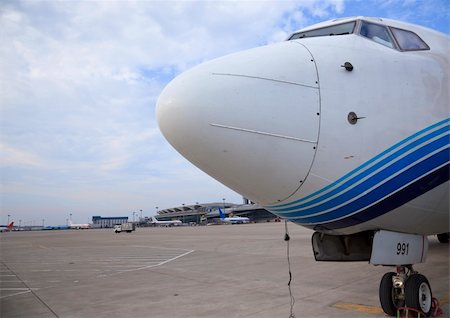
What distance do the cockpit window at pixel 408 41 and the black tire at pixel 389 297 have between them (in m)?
3.21

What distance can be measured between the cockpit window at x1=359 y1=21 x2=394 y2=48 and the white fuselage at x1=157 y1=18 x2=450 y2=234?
0.12m

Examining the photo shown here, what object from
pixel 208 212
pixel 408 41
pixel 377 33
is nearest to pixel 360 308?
pixel 408 41

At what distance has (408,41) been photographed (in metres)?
4.85

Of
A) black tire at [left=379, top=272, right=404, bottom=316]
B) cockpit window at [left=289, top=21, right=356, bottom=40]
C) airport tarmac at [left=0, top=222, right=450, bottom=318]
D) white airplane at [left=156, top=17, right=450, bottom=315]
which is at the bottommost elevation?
airport tarmac at [left=0, top=222, right=450, bottom=318]

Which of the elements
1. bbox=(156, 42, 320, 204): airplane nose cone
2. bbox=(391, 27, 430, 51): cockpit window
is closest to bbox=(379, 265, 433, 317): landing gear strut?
bbox=(156, 42, 320, 204): airplane nose cone

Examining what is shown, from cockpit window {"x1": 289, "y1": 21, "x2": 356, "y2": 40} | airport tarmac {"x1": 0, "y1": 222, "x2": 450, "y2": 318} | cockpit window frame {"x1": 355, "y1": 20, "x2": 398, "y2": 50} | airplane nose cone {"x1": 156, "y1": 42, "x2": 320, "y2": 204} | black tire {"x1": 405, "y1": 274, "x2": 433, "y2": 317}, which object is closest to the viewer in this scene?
airplane nose cone {"x1": 156, "y1": 42, "x2": 320, "y2": 204}

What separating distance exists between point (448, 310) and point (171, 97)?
18.3ft

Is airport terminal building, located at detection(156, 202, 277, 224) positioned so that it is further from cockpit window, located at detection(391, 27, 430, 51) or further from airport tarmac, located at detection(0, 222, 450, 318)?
cockpit window, located at detection(391, 27, 430, 51)

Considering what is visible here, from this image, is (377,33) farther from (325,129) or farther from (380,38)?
(325,129)

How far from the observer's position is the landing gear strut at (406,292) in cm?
512

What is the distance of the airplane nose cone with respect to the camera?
12.0ft

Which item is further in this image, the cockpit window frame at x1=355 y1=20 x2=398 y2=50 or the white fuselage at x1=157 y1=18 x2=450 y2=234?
the cockpit window frame at x1=355 y1=20 x2=398 y2=50

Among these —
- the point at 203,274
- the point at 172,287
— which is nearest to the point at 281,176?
the point at 172,287

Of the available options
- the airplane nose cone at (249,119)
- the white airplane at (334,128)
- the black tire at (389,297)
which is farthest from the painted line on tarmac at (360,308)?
the airplane nose cone at (249,119)
